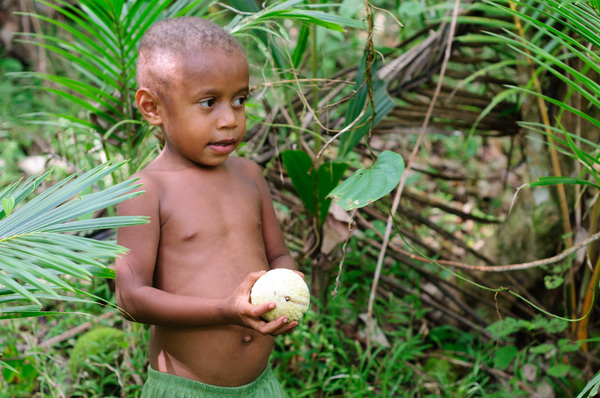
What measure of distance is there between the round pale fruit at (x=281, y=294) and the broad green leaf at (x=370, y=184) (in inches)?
7.9

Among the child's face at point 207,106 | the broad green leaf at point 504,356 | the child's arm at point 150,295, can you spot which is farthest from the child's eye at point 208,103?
the broad green leaf at point 504,356

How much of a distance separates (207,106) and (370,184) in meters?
0.41

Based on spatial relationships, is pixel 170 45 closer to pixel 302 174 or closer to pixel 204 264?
pixel 204 264

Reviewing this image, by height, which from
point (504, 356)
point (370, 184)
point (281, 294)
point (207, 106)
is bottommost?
point (504, 356)

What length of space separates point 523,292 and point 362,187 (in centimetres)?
138

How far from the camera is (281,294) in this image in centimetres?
122

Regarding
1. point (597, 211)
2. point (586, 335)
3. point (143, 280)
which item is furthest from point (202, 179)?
point (586, 335)

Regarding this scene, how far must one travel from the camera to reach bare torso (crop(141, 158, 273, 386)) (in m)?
1.35

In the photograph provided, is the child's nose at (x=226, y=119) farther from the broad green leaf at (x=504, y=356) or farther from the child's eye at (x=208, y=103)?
the broad green leaf at (x=504, y=356)

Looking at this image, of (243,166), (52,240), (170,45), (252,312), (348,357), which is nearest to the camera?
(52,240)

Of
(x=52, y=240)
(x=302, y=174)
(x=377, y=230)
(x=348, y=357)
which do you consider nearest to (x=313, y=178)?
(x=302, y=174)

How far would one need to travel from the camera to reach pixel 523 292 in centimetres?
240

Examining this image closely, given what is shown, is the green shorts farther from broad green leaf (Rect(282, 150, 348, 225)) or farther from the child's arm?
broad green leaf (Rect(282, 150, 348, 225))

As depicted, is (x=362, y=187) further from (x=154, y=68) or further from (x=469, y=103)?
(x=469, y=103)
